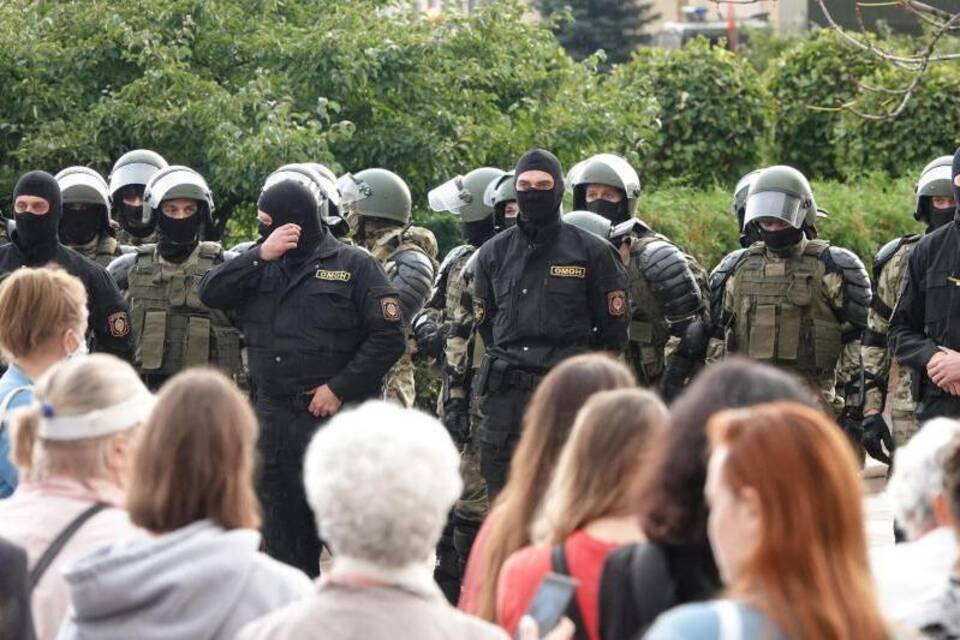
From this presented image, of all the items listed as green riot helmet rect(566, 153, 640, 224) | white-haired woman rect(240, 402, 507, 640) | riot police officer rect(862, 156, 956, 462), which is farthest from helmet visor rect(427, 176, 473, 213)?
white-haired woman rect(240, 402, 507, 640)

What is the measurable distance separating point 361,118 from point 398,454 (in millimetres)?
11063

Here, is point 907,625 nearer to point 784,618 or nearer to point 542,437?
point 784,618

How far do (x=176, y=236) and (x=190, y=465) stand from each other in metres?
6.22

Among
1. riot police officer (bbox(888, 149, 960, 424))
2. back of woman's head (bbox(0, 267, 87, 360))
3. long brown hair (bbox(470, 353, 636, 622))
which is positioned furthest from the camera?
riot police officer (bbox(888, 149, 960, 424))

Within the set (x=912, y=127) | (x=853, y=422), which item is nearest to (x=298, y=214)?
(x=853, y=422)

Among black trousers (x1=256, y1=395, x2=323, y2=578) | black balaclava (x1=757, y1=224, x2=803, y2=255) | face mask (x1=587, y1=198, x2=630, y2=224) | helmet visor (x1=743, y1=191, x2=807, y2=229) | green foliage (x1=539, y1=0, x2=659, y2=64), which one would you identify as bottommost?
black trousers (x1=256, y1=395, x2=323, y2=578)

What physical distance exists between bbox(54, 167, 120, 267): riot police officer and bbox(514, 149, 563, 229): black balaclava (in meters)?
2.87

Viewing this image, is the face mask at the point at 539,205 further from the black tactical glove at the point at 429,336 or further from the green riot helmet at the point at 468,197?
the green riot helmet at the point at 468,197

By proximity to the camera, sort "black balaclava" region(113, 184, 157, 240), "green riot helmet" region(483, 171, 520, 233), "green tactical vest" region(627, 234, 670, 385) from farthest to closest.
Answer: "black balaclava" region(113, 184, 157, 240)
"green riot helmet" region(483, 171, 520, 233)
"green tactical vest" region(627, 234, 670, 385)

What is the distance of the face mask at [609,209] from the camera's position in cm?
1157

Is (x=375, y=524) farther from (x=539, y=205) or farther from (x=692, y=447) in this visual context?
(x=539, y=205)

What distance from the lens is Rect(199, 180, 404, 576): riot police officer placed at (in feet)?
30.5

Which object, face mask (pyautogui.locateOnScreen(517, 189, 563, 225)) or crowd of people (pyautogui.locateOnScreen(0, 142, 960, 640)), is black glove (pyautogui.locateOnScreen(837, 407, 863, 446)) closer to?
crowd of people (pyautogui.locateOnScreen(0, 142, 960, 640))

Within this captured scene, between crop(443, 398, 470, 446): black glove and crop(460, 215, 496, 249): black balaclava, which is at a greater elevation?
crop(460, 215, 496, 249): black balaclava
